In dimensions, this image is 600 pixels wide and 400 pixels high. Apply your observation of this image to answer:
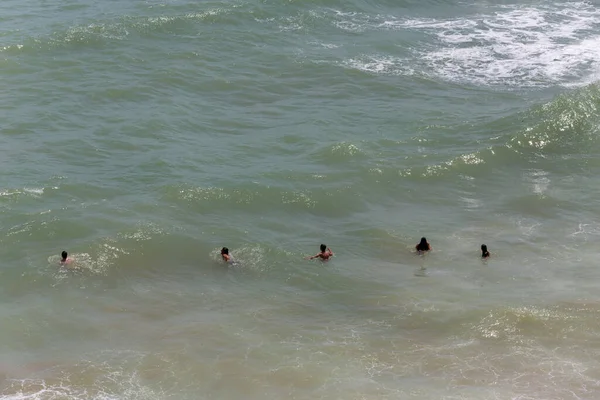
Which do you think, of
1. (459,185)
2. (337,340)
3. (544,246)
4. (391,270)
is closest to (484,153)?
(459,185)

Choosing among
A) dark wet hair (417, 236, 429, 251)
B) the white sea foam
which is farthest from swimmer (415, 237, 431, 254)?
the white sea foam

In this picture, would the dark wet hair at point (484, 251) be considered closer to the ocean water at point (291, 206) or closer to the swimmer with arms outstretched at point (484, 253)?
the swimmer with arms outstretched at point (484, 253)

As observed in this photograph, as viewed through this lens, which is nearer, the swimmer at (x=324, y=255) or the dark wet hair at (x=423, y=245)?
the swimmer at (x=324, y=255)

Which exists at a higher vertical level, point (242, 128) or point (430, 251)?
point (242, 128)

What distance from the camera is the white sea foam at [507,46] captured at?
121ft

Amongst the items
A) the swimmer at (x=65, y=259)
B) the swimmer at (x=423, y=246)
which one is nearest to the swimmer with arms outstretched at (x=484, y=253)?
the swimmer at (x=423, y=246)

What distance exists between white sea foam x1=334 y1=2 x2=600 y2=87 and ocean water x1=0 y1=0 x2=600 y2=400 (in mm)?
203

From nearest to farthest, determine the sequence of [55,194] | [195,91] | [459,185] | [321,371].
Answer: [321,371]
[55,194]
[459,185]
[195,91]

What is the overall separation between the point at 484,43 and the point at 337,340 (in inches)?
1016

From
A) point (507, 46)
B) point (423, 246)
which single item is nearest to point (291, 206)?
point (423, 246)

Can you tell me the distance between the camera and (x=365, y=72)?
3659 cm

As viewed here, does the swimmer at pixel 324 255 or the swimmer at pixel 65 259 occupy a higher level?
the swimmer at pixel 65 259

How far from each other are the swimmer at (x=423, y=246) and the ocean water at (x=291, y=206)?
60cm

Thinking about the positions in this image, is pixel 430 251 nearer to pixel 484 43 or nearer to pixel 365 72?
pixel 365 72
